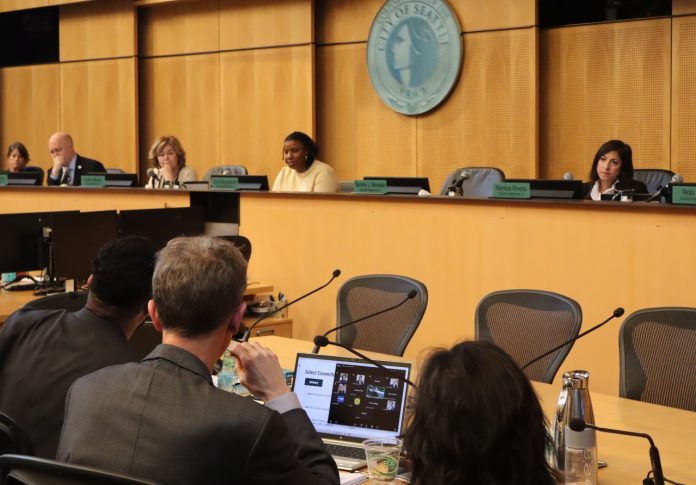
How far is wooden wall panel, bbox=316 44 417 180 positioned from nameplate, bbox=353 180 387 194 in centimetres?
307

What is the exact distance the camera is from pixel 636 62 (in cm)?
736

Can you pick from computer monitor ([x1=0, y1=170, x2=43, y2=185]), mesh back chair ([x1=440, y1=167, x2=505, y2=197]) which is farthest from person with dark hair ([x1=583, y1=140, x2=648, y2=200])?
computer monitor ([x1=0, y1=170, x2=43, y2=185])

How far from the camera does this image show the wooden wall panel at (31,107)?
1076 cm

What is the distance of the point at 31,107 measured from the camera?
35.8 ft

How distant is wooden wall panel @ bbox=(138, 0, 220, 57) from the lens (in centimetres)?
964

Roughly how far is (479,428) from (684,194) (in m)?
3.16

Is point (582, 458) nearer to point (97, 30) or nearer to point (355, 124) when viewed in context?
point (355, 124)

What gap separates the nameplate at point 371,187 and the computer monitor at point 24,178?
2952 mm

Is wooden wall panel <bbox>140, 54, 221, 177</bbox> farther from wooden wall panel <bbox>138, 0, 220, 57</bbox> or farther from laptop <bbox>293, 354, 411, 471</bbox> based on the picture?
laptop <bbox>293, 354, 411, 471</bbox>

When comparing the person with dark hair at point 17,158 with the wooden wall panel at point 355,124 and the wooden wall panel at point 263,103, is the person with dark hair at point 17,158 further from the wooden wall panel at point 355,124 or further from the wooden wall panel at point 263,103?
the wooden wall panel at point 355,124

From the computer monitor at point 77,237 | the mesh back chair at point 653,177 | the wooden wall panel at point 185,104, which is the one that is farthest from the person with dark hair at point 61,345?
the wooden wall panel at point 185,104

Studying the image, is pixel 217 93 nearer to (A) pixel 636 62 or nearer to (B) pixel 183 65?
(B) pixel 183 65

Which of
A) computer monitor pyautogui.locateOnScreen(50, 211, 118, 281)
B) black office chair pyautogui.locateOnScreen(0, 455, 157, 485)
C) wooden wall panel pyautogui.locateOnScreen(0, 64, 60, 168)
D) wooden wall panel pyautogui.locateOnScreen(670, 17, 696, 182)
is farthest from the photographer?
wooden wall panel pyautogui.locateOnScreen(0, 64, 60, 168)

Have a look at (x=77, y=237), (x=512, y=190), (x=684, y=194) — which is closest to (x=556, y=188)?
(x=512, y=190)
